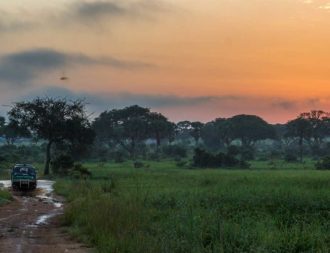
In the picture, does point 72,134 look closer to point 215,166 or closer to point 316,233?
point 215,166

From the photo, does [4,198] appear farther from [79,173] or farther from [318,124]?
[318,124]

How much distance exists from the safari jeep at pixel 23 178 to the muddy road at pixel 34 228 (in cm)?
690

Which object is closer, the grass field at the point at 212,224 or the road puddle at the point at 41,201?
the grass field at the point at 212,224

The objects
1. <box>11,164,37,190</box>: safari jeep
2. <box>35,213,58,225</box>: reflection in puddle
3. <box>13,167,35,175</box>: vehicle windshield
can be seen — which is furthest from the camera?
<box>13,167,35,175</box>: vehicle windshield

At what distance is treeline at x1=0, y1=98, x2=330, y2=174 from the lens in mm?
63750

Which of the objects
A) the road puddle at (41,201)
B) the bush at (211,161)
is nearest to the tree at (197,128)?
the bush at (211,161)

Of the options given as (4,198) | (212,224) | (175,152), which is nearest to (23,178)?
(4,198)

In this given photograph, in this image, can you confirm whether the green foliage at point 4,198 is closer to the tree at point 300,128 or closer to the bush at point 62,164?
the bush at point 62,164

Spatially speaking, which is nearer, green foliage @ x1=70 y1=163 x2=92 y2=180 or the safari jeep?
the safari jeep

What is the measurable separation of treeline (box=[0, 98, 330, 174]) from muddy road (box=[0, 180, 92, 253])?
3039 centimetres

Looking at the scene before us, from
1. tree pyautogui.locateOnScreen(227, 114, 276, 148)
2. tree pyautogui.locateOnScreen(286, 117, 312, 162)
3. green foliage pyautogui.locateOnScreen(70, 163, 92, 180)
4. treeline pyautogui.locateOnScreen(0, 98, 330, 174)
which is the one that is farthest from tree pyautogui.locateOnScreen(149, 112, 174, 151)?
green foliage pyautogui.locateOnScreen(70, 163, 92, 180)

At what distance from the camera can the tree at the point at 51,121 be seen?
6262 cm

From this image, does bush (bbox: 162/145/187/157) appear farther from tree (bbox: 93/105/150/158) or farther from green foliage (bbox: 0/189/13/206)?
green foliage (bbox: 0/189/13/206)

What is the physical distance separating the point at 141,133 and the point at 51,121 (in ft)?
184
